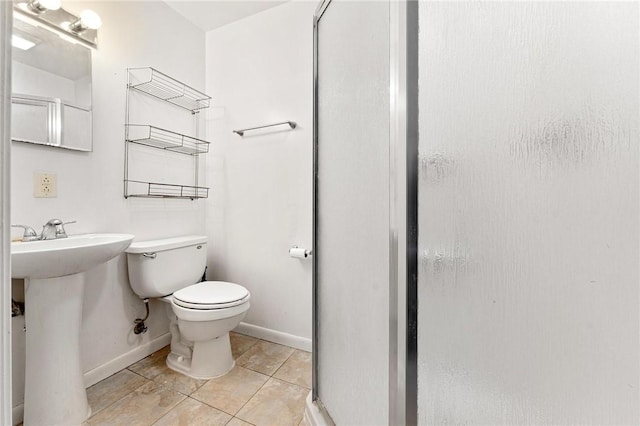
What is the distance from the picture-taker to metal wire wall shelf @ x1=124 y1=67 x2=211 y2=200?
1543 mm

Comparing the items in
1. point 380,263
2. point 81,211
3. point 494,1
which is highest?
point 494,1

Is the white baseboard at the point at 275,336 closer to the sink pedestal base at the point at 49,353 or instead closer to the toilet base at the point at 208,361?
the toilet base at the point at 208,361

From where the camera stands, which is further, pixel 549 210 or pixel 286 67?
pixel 286 67

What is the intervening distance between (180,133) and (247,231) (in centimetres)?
78

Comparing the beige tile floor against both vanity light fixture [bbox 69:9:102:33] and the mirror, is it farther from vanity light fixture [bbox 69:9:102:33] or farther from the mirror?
vanity light fixture [bbox 69:9:102:33]

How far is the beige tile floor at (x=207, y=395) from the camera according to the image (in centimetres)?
114

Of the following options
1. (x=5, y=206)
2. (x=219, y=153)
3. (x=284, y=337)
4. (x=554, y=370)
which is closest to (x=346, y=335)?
(x=554, y=370)

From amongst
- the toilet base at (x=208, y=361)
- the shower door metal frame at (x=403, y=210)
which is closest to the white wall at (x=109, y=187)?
the toilet base at (x=208, y=361)

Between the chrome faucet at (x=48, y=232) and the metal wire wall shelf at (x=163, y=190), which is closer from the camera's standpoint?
the chrome faucet at (x=48, y=232)

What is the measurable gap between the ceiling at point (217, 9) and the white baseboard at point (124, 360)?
2095mm

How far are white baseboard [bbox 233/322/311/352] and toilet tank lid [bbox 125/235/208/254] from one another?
2.18 ft

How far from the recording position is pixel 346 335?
0.90m

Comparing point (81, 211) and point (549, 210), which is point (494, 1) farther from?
point (81, 211)

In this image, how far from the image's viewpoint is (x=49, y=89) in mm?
1211
